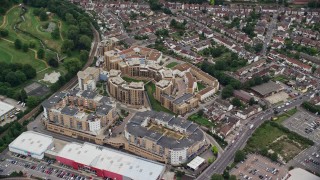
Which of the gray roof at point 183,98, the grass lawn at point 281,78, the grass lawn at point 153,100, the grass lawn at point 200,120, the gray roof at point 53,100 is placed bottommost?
the grass lawn at point 200,120

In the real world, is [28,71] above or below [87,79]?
below

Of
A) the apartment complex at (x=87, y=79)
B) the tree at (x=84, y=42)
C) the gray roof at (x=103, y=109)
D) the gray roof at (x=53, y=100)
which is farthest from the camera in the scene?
the tree at (x=84, y=42)

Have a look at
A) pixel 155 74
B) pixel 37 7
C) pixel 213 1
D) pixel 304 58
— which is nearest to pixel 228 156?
pixel 155 74

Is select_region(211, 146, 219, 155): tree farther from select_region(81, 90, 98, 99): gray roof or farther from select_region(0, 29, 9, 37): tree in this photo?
select_region(0, 29, 9, 37): tree

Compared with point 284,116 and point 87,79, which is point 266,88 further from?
point 87,79

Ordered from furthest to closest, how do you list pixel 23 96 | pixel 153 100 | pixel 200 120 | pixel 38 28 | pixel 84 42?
pixel 38 28 < pixel 84 42 < pixel 153 100 < pixel 23 96 < pixel 200 120

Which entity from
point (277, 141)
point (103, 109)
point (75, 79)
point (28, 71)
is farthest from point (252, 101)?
point (28, 71)

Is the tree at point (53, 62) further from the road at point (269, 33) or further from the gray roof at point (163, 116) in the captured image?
the road at point (269, 33)

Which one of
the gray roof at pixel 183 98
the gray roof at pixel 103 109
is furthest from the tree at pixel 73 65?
the gray roof at pixel 183 98
